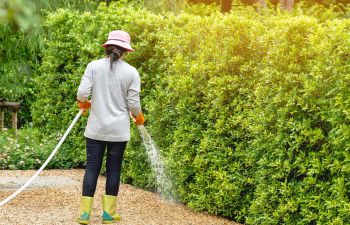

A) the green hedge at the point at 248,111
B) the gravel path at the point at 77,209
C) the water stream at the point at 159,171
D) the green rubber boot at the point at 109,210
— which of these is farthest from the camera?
the water stream at the point at 159,171

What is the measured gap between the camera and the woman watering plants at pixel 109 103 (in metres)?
5.87

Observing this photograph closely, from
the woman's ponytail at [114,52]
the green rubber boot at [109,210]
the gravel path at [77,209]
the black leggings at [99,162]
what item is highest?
the woman's ponytail at [114,52]

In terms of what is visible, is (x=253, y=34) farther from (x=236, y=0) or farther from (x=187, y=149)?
(x=236, y=0)

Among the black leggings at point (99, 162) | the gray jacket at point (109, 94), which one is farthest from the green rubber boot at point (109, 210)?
the gray jacket at point (109, 94)

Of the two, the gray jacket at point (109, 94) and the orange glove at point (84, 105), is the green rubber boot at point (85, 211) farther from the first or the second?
the orange glove at point (84, 105)

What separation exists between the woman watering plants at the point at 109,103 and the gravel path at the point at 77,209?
0.55 m

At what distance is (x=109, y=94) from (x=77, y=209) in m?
1.51

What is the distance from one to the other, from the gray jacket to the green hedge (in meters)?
0.88

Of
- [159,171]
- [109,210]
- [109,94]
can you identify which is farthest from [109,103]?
[159,171]

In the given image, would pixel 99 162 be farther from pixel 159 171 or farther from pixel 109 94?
pixel 159 171

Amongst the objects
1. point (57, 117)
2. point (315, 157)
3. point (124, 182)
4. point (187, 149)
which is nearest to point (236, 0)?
point (57, 117)

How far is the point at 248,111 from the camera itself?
587cm

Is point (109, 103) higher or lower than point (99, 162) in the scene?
higher

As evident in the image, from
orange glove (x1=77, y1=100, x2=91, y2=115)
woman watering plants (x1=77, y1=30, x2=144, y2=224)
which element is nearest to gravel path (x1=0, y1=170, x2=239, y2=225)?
woman watering plants (x1=77, y1=30, x2=144, y2=224)
